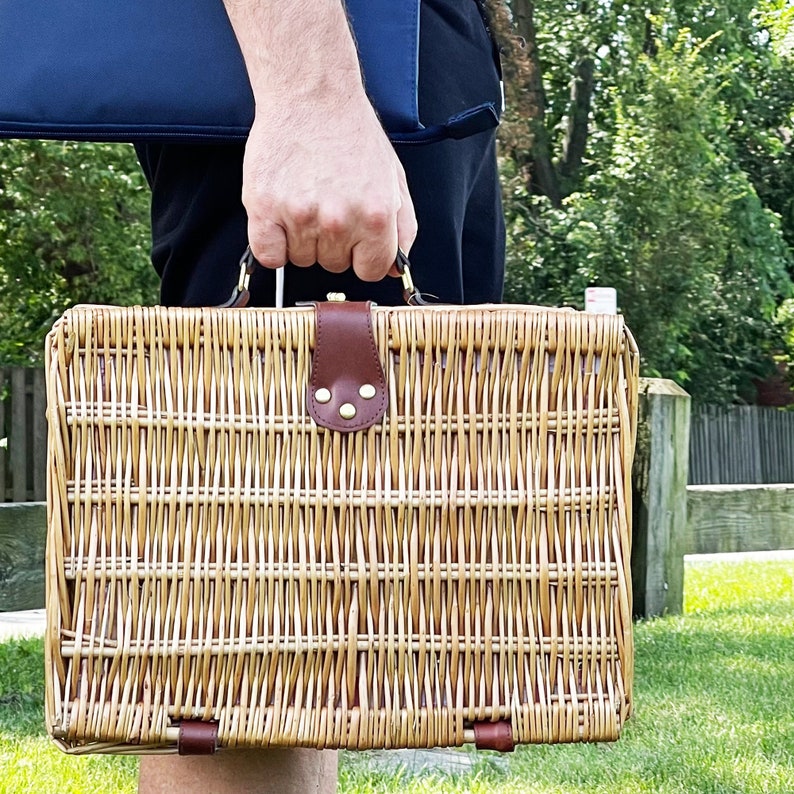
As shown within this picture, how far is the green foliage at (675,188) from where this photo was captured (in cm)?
1238

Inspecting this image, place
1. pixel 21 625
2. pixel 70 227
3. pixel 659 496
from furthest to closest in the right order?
pixel 70 227, pixel 21 625, pixel 659 496

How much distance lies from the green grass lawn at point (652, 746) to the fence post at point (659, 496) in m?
0.24

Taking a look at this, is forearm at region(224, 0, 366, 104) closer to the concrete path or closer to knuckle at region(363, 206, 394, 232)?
knuckle at region(363, 206, 394, 232)

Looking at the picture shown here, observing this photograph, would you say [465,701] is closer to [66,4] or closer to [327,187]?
[327,187]

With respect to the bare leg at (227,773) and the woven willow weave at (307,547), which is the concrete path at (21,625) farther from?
the woven willow weave at (307,547)

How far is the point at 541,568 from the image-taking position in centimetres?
122

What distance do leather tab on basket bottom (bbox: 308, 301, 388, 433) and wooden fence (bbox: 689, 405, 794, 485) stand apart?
1496cm

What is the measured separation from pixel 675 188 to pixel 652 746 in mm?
10193

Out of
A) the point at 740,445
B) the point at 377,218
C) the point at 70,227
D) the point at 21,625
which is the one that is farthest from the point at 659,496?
the point at 740,445

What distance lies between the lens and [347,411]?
1193 millimetres

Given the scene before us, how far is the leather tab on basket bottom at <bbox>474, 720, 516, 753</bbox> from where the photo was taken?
3.94ft

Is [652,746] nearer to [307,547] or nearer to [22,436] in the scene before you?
[307,547]

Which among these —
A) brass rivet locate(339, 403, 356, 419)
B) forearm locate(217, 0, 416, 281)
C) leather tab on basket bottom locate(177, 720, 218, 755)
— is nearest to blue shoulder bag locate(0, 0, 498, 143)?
forearm locate(217, 0, 416, 281)

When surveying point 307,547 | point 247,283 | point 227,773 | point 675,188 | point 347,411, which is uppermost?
point 675,188
